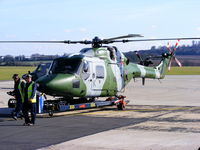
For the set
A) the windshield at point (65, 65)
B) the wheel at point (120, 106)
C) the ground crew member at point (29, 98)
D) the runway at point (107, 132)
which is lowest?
the runway at point (107, 132)

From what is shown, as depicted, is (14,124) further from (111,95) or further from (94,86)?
(111,95)

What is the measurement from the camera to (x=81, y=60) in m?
17.1

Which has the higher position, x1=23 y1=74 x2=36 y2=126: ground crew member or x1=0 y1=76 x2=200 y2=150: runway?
x1=23 y1=74 x2=36 y2=126: ground crew member

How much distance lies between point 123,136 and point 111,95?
26.2 ft

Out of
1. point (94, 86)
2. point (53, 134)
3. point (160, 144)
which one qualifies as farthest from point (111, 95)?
point (160, 144)

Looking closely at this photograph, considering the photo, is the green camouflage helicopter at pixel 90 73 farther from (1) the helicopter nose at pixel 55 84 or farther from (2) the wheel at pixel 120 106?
(2) the wheel at pixel 120 106

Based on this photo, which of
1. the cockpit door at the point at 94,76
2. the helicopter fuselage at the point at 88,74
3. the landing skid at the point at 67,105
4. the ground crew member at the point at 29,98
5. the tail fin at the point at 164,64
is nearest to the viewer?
the ground crew member at the point at 29,98

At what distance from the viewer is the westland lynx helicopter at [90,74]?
15.9 m

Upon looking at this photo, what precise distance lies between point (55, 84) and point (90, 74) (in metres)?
2.39

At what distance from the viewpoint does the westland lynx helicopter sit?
15.9m

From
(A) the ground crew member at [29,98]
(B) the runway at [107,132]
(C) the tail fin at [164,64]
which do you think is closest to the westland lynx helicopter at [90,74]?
(B) the runway at [107,132]

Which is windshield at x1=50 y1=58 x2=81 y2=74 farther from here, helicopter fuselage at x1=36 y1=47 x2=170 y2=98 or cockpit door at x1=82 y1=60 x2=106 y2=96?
cockpit door at x1=82 y1=60 x2=106 y2=96

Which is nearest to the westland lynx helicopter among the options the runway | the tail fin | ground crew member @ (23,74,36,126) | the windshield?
the windshield

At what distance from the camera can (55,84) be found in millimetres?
15562
